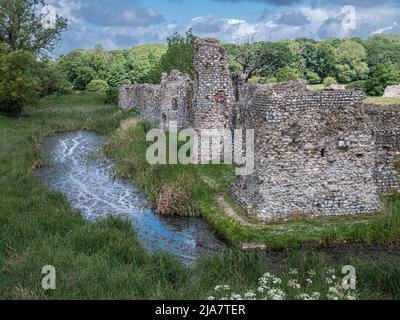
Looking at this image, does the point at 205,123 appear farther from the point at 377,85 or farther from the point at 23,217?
the point at 377,85

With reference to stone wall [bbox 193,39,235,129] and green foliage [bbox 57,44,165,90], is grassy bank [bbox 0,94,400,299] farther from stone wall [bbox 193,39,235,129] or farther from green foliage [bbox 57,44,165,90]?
green foliage [bbox 57,44,165,90]

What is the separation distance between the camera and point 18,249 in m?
11.7

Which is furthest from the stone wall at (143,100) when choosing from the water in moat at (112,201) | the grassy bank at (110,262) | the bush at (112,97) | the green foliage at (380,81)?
the green foliage at (380,81)

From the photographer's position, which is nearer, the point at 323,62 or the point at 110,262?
the point at 110,262

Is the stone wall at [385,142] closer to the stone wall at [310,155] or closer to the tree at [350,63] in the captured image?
the stone wall at [310,155]

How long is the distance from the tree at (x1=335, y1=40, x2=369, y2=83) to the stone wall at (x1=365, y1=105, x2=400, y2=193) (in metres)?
81.3

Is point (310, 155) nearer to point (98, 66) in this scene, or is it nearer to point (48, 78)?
point (48, 78)

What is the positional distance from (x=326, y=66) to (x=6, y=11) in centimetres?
6819

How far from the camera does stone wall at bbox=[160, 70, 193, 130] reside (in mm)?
27125

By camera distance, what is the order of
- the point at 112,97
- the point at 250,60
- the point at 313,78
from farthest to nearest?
the point at 313,78 → the point at 112,97 → the point at 250,60

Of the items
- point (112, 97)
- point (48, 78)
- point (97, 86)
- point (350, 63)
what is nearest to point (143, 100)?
point (48, 78)

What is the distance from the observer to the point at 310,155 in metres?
15.1

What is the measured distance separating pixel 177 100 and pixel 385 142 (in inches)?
571

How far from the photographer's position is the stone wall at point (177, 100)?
27125mm
